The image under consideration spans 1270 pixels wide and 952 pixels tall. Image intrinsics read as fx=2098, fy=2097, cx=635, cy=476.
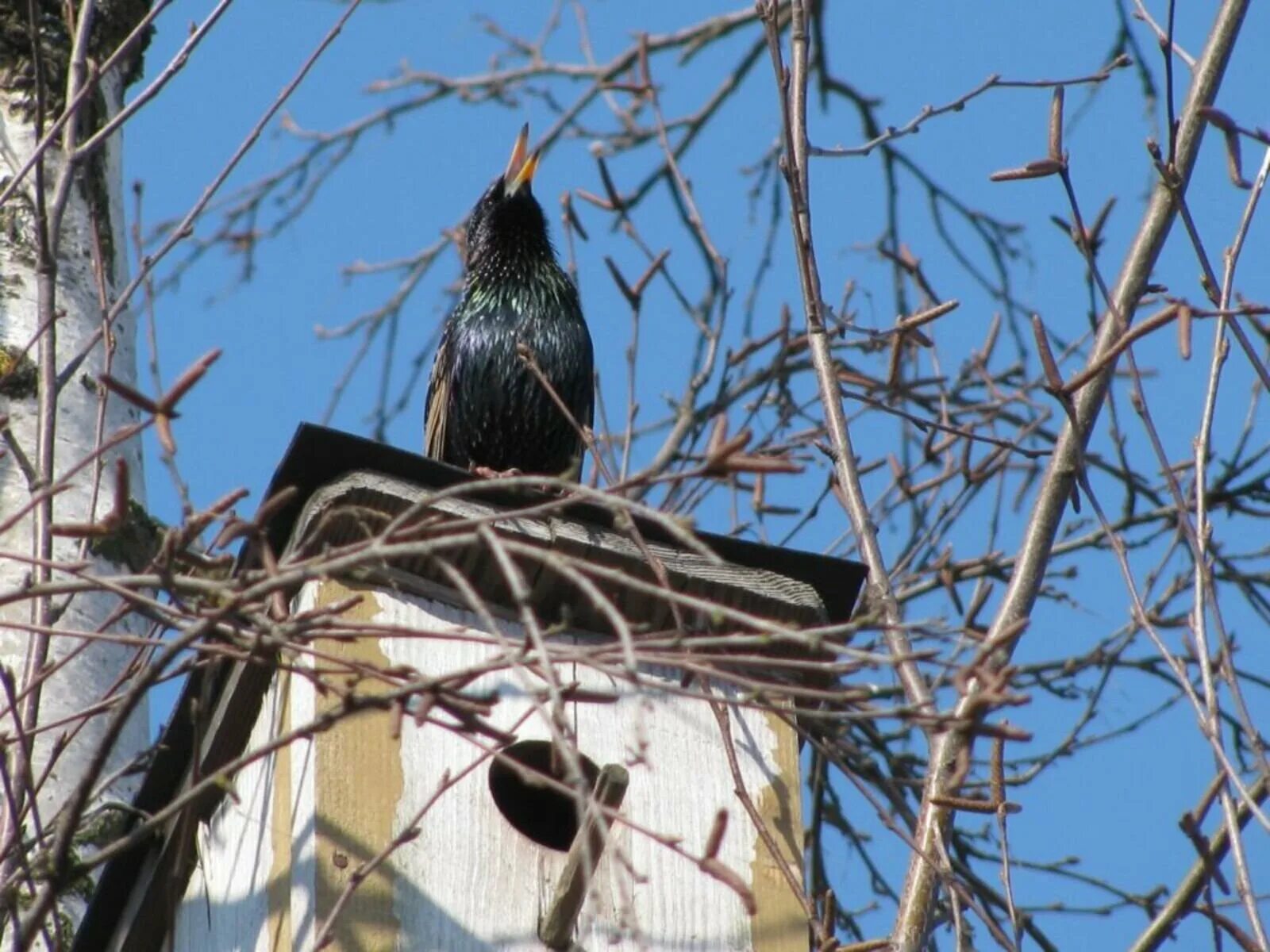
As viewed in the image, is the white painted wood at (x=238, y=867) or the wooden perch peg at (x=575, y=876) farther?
the white painted wood at (x=238, y=867)

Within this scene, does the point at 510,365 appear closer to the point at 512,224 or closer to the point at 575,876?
the point at 512,224

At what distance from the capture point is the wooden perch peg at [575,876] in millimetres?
2367

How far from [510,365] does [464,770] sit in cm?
247

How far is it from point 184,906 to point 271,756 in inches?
16.2

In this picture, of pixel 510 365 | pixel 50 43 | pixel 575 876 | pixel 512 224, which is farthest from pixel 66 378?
pixel 512 224

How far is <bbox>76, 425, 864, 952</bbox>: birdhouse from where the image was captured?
2.57 metres

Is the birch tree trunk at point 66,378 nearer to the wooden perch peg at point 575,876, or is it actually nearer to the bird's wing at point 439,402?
the wooden perch peg at point 575,876

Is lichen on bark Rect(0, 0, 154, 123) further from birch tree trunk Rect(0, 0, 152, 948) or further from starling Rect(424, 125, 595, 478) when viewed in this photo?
starling Rect(424, 125, 595, 478)

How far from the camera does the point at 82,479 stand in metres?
3.46

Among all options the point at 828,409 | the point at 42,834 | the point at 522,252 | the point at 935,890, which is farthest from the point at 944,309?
the point at 522,252

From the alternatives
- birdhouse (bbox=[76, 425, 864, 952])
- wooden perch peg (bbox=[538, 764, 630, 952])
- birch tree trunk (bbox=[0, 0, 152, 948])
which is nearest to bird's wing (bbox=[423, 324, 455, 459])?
birch tree trunk (bbox=[0, 0, 152, 948])

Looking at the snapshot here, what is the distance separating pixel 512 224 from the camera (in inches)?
208

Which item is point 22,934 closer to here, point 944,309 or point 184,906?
point 184,906

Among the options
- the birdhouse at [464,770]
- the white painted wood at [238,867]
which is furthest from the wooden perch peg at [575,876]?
the white painted wood at [238,867]
